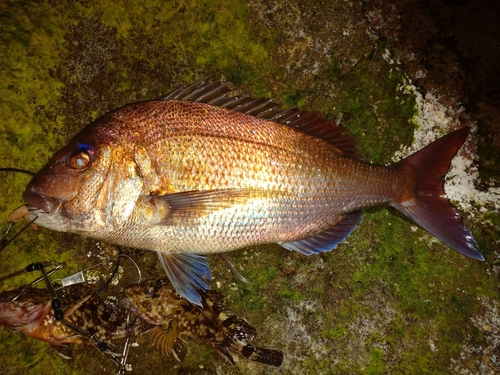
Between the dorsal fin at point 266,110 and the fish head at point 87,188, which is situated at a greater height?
the dorsal fin at point 266,110

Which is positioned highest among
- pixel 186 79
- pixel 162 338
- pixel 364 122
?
pixel 186 79

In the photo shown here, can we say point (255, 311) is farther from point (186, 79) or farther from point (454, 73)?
point (454, 73)

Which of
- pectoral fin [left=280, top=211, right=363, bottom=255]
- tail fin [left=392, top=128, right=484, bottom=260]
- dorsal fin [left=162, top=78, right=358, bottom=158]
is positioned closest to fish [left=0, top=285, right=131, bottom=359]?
pectoral fin [left=280, top=211, right=363, bottom=255]

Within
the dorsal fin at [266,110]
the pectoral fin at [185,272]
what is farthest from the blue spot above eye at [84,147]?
the pectoral fin at [185,272]

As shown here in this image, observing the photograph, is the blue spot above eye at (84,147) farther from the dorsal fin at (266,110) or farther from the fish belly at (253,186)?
the dorsal fin at (266,110)

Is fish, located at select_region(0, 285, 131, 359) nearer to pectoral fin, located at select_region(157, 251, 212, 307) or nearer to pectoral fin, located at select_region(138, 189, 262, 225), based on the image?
pectoral fin, located at select_region(157, 251, 212, 307)

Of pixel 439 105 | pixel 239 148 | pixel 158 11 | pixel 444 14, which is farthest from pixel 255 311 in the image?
pixel 444 14
